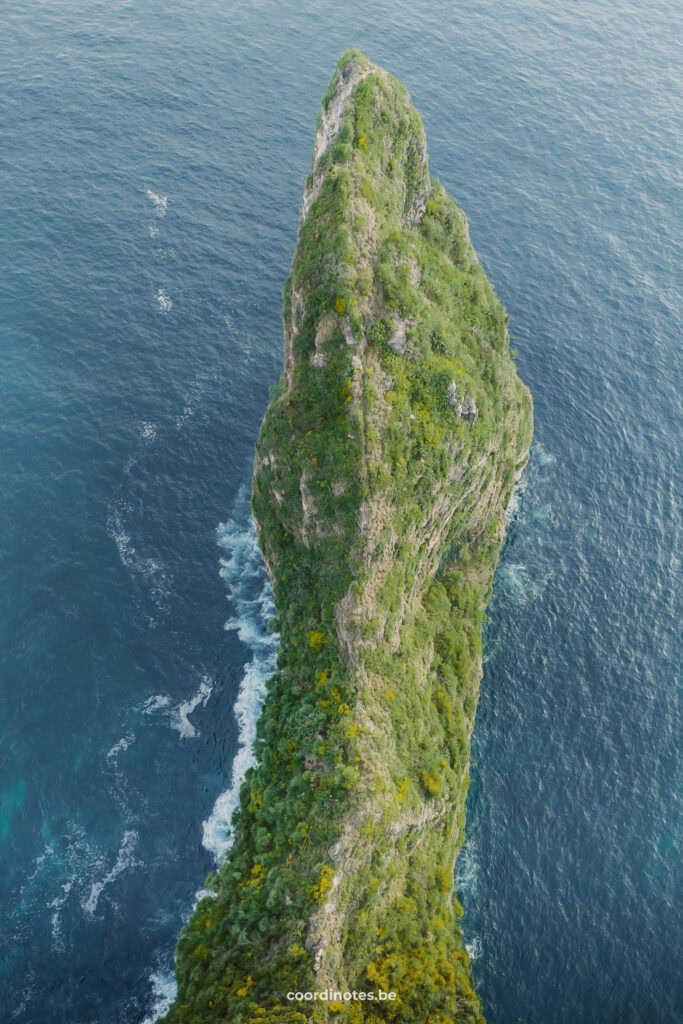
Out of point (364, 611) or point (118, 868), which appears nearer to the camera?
point (364, 611)

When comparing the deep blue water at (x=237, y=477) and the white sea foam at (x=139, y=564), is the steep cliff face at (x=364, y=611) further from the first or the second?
the white sea foam at (x=139, y=564)

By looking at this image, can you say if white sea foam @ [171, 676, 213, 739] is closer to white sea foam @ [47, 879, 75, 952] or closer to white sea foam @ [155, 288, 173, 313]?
white sea foam @ [47, 879, 75, 952]

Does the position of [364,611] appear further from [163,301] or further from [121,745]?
[163,301]

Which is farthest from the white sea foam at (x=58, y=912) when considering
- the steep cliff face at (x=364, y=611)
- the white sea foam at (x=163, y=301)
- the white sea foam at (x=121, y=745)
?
the white sea foam at (x=163, y=301)

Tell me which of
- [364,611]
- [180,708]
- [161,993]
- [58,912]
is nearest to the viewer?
[161,993]

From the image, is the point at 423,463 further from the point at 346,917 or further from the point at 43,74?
the point at 43,74

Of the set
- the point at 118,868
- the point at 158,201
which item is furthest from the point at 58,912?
the point at 158,201

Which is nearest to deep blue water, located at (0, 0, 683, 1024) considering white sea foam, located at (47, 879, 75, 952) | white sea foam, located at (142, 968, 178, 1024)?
white sea foam, located at (47, 879, 75, 952)
